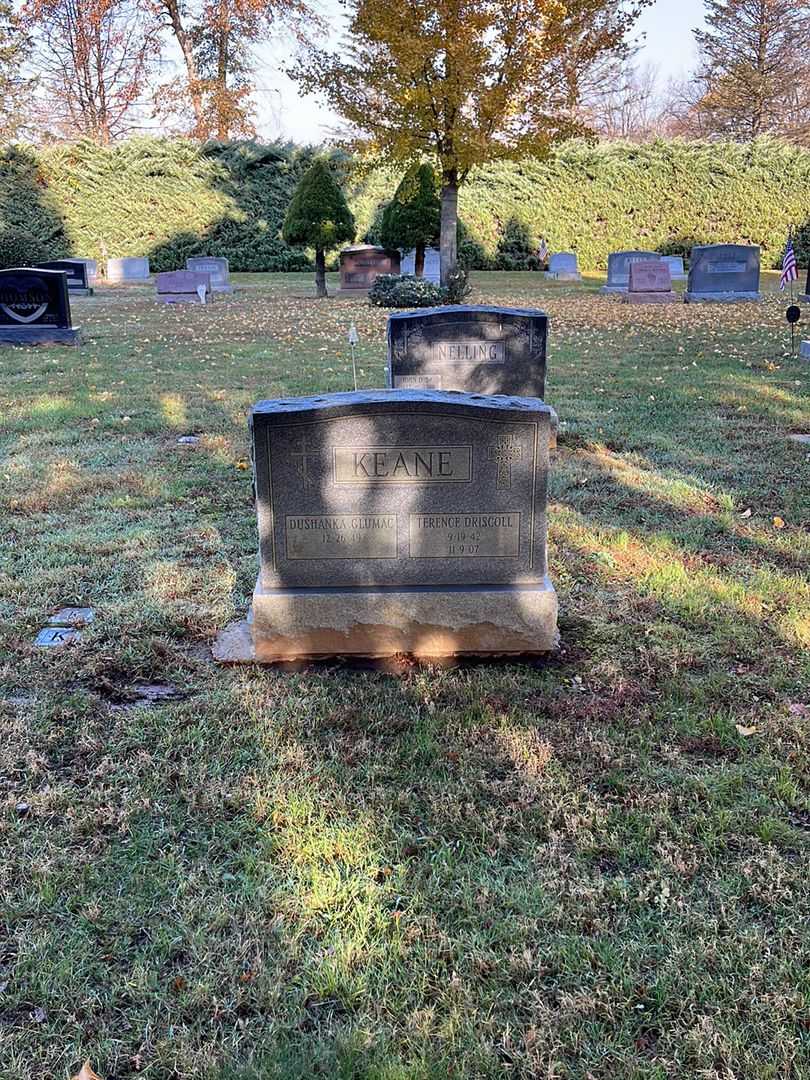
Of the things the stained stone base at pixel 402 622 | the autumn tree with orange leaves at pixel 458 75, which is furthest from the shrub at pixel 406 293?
the stained stone base at pixel 402 622

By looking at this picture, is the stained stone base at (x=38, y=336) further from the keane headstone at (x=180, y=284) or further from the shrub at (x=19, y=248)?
the shrub at (x=19, y=248)

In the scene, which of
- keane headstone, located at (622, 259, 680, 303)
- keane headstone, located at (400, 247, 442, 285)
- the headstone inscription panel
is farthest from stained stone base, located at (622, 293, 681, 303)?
the headstone inscription panel

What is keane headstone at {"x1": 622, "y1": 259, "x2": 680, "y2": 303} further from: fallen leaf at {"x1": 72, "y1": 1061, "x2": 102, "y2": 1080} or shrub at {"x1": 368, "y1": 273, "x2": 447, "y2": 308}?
fallen leaf at {"x1": 72, "y1": 1061, "x2": 102, "y2": 1080}

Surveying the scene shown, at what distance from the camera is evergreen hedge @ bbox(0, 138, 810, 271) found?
86.2 ft

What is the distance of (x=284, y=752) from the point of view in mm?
2928

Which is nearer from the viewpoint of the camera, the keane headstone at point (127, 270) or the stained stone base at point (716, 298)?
the stained stone base at point (716, 298)

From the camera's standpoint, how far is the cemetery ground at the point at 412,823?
1.92 meters

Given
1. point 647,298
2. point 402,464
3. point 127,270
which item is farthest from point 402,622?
point 127,270

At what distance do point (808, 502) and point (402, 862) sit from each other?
406 cm

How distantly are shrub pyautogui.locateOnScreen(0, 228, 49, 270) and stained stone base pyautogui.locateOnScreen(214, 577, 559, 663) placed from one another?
86.0 feet

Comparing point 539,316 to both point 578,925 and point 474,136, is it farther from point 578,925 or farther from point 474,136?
point 474,136

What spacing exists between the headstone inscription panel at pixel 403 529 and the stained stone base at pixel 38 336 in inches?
436

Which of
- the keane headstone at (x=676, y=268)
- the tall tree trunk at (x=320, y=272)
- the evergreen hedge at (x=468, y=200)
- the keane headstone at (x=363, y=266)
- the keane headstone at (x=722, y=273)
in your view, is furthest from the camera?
the evergreen hedge at (x=468, y=200)

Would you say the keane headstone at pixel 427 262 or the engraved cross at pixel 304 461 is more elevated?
the keane headstone at pixel 427 262
